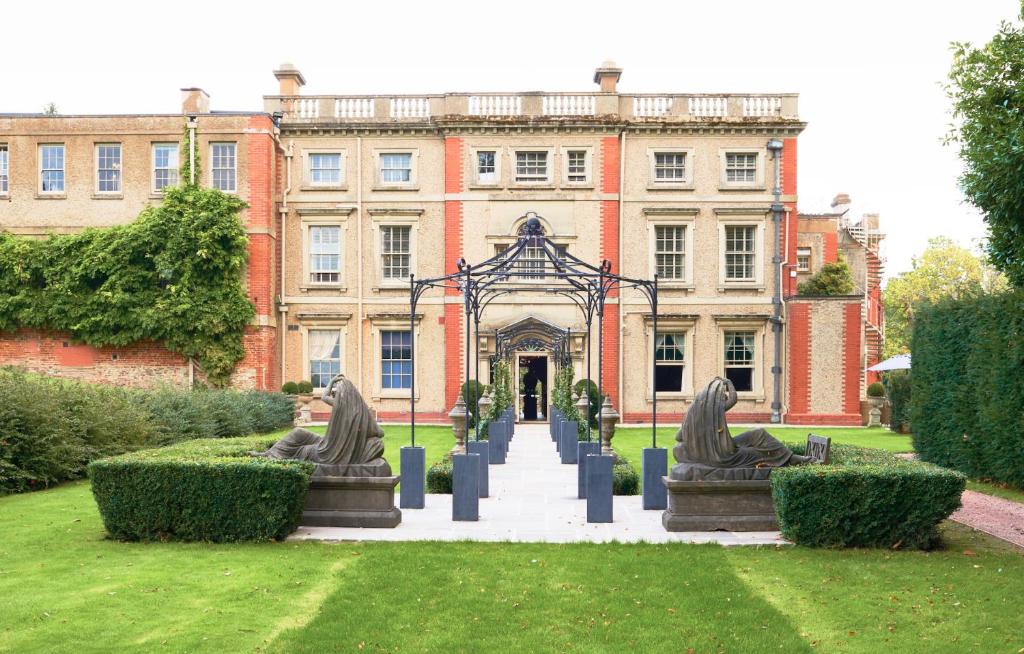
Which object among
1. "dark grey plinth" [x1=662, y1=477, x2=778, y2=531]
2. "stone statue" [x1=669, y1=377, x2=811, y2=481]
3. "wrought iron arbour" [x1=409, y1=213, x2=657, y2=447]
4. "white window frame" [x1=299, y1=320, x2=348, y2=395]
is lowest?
"dark grey plinth" [x1=662, y1=477, x2=778, y2=531]

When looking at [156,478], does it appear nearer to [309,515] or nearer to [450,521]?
[309,515]

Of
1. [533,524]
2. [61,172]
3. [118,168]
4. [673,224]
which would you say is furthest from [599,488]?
[61,172]

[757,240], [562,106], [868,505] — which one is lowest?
[868,505]

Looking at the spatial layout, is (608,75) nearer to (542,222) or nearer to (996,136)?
(542,222)

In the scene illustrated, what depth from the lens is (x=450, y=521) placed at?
33.9 ft

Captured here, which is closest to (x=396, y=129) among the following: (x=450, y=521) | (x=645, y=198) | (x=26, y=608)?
(x=645, y=198)

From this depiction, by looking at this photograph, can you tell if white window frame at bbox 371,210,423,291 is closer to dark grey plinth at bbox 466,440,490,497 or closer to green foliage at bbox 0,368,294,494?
green foliage at bbox 0,368,294,494

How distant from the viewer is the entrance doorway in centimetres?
3053

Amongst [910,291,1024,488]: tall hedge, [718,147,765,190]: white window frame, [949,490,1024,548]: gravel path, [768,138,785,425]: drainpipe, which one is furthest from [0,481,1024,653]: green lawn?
[718,147,765,190]: white window frame

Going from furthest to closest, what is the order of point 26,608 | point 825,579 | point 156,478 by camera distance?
point 156,478, point 825,579, point 26,608

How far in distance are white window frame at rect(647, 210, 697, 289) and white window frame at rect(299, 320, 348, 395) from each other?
1040cm

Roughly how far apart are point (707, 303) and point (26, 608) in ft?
79.2

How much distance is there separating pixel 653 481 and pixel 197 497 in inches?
225

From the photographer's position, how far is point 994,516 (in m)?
11.2
